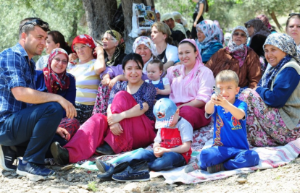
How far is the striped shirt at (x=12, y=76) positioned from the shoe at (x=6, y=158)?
0.35 m

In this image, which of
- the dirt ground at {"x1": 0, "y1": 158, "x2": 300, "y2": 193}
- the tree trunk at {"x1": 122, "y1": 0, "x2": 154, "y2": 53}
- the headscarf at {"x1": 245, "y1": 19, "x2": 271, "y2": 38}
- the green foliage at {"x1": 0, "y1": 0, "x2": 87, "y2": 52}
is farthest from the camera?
the green foliage at {"x1": 0, "y1": 0, "x2": 87, "y2": 52}

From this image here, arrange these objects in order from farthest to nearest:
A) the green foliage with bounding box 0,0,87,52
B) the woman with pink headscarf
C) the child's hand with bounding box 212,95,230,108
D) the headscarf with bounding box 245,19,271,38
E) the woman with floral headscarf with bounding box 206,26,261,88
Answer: the green foliage with bounding box 0,0,87,52
the headscarf with bounding box 245,19,271,38
the woman with floral headscarf with bounding box 206,26,261,88
the woman with pink headscarf
the child's hand with bounding box 212,95,230,108

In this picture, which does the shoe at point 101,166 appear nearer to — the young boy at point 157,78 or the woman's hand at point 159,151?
the woman's hand at point 159,151

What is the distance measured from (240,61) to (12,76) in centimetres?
321

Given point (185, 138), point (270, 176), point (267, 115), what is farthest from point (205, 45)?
point (270, 176)

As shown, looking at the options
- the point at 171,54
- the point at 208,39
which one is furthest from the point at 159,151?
the point at 208,39

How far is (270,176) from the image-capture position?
337 centimetres

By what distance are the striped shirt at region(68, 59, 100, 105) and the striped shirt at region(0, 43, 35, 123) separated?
4.81 ft

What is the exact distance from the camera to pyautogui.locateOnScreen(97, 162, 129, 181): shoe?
3.58 m

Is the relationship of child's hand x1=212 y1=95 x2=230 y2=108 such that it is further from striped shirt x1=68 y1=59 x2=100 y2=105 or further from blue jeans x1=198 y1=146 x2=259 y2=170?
striped shirt x1=68 y1=59 x2=100 y2=105

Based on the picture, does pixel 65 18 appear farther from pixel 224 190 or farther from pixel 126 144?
pixel 224 190

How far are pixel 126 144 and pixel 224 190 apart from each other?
63.1 inches

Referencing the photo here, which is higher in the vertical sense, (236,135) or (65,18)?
(65,18)

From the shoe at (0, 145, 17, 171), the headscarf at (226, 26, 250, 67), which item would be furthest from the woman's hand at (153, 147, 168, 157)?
the headscarf at (226, 26, 250, 67)
